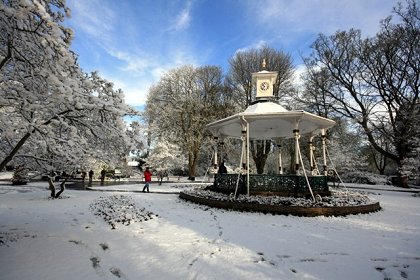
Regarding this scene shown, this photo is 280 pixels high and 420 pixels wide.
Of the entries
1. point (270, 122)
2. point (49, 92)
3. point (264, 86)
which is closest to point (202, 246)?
point (49, 92)

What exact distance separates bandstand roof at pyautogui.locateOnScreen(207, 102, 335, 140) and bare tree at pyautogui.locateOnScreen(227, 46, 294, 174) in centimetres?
1168

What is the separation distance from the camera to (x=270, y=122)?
52.6 feet

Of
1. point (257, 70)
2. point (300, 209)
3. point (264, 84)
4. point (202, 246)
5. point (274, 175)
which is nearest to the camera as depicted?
point (202, 246)

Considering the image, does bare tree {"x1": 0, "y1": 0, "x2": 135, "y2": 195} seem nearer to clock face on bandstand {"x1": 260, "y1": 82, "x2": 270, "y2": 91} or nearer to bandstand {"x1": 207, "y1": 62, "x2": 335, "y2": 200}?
bandstand {"x1": 207, "y1": 62, "x2": 335, "y2": 200}

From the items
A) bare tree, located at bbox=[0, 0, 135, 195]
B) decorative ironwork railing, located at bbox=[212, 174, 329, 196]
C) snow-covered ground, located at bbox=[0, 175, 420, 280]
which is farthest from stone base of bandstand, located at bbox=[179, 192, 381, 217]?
bare tree, located at bbox=[0, 0, 135, 195]

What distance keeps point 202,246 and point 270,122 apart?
1078 centimetres

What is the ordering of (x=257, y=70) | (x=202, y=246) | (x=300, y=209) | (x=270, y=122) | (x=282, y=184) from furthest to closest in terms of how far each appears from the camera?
1. (x=257, y=70)
2. (x=270, y=122)
3. (x=282, y=184)
4. (x=300, y=209)
5. (x=202, y=246)

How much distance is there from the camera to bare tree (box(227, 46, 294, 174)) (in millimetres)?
32031

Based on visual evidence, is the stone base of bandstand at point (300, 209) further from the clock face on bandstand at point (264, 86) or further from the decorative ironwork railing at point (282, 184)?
the clock face on bandstand at point (264, 86)

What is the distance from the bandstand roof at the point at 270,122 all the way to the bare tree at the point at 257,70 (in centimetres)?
1168

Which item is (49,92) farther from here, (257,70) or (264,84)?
(257,70)

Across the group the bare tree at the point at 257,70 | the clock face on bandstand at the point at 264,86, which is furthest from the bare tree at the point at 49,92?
the bare tree at the point at 257,70

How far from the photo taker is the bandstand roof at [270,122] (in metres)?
13.5

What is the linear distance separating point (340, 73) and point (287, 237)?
23913mm
